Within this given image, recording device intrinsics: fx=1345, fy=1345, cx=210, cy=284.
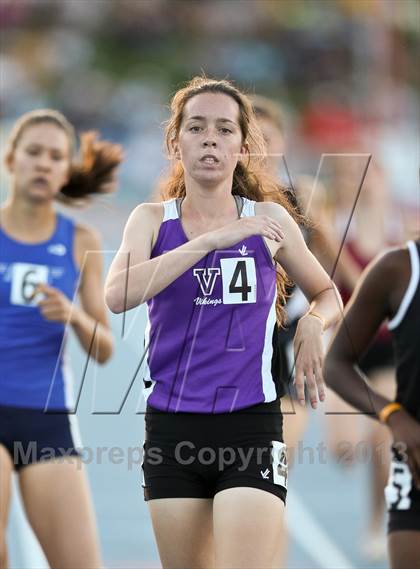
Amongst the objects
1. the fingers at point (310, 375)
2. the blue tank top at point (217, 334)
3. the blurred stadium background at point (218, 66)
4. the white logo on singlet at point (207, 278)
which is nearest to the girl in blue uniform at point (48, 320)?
the blue tank top at point (217, 334)

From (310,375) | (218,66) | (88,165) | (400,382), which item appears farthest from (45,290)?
(218,66)

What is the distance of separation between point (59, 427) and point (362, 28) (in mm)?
29216

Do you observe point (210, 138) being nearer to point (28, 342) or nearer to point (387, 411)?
point (387, 411)

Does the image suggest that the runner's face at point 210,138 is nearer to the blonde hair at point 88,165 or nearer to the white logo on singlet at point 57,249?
the white logo on singlet at point 57,249

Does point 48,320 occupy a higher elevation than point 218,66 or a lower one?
lower

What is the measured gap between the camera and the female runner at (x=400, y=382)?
421cm

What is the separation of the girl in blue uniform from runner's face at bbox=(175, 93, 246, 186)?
127cm

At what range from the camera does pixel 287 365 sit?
6.62 meters

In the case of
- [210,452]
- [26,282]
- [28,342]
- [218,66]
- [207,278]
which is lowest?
[210,452]

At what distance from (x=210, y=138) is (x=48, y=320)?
154cm

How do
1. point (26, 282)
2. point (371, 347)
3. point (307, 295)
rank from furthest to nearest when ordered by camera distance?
point (371, 347) < point (26, 282) < point (307, 295)

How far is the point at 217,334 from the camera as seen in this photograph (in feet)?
14.4

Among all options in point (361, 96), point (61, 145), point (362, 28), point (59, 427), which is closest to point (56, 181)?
point (61, 145)

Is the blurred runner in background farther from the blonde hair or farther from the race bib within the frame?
the race bib
